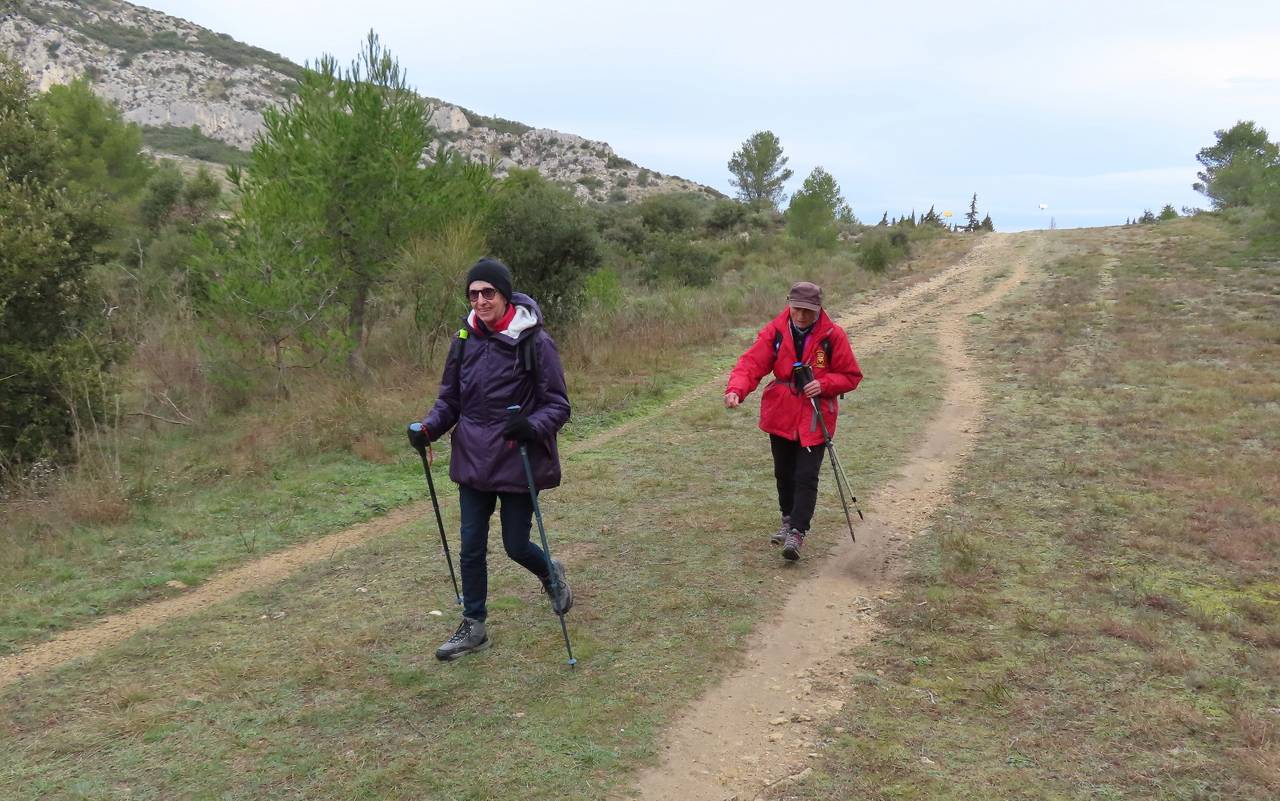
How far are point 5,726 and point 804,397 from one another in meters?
4.93

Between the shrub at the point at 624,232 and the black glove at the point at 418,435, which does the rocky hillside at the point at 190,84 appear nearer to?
the shrub at the point at 624,232

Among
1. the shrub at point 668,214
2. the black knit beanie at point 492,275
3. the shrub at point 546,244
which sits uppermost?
the shrub at point 668,214

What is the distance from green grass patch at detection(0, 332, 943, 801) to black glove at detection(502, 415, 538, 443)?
1.33m

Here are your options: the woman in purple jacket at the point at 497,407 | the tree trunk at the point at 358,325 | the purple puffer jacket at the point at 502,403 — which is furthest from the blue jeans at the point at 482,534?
the tree trunk at the point at 358,325

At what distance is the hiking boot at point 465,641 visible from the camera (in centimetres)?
434

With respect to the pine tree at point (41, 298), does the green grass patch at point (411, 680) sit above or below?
below

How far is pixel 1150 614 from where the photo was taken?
466 cm

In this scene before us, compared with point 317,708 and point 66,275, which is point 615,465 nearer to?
point 317,708

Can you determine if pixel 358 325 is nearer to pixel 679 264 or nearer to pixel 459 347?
pixel 459 347

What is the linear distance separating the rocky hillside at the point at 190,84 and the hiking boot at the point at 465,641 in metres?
62.2

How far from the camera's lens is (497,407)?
13.5 ft

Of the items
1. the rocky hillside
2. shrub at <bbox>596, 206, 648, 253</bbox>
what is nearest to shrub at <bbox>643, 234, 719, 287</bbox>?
shrub at <bbox>596, 206, 648, 253</bbox>

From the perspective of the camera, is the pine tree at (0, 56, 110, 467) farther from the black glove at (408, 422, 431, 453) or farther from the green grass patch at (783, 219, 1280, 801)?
the green grass patch at (783, 219, 1280, 801)

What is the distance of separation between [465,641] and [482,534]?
664 millimetres
